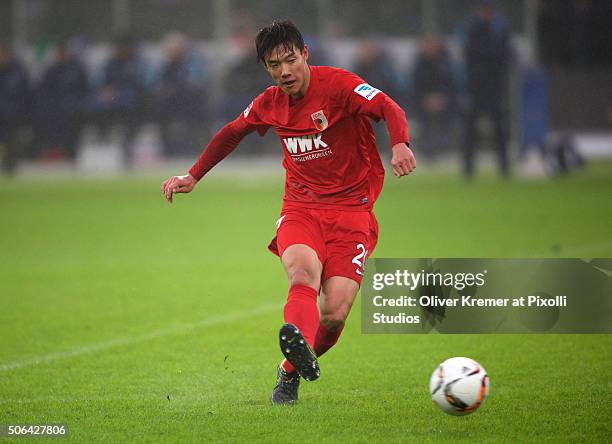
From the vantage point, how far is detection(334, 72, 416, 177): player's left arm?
502 centimetres

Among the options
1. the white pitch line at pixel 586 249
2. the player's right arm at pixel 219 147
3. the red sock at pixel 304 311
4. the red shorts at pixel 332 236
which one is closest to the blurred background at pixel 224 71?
the white pitch line at pixel 586 249

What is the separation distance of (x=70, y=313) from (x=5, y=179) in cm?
1398

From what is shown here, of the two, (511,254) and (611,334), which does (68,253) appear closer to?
(511,254)

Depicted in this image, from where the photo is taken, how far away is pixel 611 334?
7.36 m

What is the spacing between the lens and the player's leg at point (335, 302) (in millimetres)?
5395

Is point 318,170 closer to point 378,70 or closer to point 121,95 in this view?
point 378,70

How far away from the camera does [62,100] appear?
22328 mm

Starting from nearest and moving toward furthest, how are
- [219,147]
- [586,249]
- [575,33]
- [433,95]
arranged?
[219,147], [586,249], [433,95], [575,33]

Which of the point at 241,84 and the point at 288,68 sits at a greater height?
the point at 288,68

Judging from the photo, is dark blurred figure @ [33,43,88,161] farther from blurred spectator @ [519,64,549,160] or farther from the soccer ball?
the soccer ball

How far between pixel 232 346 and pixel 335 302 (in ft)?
6.22

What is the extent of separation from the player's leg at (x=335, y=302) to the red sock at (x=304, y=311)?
17cm

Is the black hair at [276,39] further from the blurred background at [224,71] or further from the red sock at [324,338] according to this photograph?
→ the blurred background at [224,71]

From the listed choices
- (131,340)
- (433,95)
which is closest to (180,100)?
(433,95)
